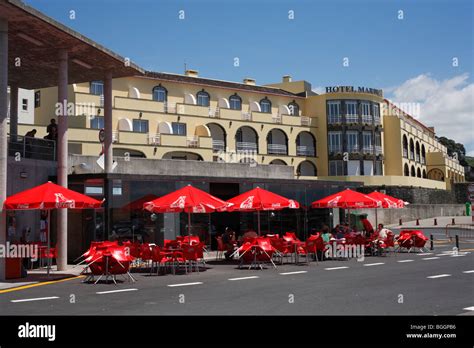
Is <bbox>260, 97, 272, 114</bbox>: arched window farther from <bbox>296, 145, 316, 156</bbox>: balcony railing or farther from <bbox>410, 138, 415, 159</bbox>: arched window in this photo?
<bbox>410, 138, 415, 159</bbox>: arched window

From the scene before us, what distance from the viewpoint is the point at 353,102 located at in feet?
215

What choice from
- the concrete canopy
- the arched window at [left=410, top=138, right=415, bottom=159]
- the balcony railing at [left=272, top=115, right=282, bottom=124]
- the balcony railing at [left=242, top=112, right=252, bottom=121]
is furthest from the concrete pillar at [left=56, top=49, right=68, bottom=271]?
the arched window at [left=410, top=138, right=415, bottom=159]

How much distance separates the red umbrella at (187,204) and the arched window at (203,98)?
42306 mm

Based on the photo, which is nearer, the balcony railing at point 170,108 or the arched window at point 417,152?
the balcony railing at point 170,108

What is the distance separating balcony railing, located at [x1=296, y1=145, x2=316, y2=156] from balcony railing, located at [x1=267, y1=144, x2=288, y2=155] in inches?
74.8

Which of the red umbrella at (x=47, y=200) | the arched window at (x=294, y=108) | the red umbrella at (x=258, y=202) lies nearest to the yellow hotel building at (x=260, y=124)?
the arched window at (x=294, y=108)

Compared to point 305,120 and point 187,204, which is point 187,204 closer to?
point 187,204

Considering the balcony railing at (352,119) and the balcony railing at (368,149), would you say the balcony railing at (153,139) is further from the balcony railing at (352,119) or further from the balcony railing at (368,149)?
the balcony railing at (368,149)

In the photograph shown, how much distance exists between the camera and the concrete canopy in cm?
1716

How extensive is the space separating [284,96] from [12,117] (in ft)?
145

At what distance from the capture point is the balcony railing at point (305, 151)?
214 feet

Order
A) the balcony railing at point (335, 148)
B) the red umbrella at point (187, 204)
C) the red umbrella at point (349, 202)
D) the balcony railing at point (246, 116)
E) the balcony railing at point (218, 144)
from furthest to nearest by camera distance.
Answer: the balcony railing at point (335, 148) < the balcony railing at point (246, 116) < the balcony railing at point (218, 144) < the red umbrella at point (349, 202) < the red umbrella at point (187, 204)
